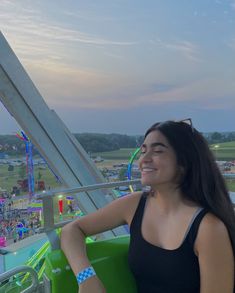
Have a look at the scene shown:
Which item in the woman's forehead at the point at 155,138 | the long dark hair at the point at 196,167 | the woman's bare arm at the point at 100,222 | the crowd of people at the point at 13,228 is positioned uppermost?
the woman's forehead at the point at 155,138

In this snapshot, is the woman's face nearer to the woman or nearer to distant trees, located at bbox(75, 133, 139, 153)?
the woman

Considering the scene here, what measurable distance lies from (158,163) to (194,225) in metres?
0.21

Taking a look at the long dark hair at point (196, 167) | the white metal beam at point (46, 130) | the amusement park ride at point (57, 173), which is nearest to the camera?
the long dark hair at point (196, 167)

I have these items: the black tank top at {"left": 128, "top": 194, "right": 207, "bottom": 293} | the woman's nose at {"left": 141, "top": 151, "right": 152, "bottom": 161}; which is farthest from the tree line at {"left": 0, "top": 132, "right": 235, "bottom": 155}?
the black tank top at {"left": 128, "top": 194, "right": 207, "bottom": 293}

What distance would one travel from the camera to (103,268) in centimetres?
110

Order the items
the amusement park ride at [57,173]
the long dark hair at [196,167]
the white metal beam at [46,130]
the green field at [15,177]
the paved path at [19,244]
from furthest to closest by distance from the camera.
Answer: the paved path at [19,244], the green field at [15,177], the white metal beam at [46,130], the amusement park ride at [57,173], the long dark hair at [196,167]

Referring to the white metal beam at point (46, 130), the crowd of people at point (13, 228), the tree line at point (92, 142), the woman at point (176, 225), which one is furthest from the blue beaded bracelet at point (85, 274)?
the crowd of people at point (13, 228)

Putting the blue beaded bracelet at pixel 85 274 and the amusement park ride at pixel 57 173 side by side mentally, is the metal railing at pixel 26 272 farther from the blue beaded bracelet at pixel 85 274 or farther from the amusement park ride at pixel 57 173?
the blue beaded bracelet at pixel 85 274

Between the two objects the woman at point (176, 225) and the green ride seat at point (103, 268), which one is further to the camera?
the green ride seat at point (103, 268)

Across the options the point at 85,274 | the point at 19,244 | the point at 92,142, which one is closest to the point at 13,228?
the point at 19,244

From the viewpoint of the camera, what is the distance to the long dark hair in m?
0.96

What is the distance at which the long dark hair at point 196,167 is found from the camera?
961 mm

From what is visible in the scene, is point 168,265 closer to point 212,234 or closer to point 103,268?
point 212,234

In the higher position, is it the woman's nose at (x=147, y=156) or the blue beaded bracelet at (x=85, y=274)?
the woman's nose at (x=147, y=156)
